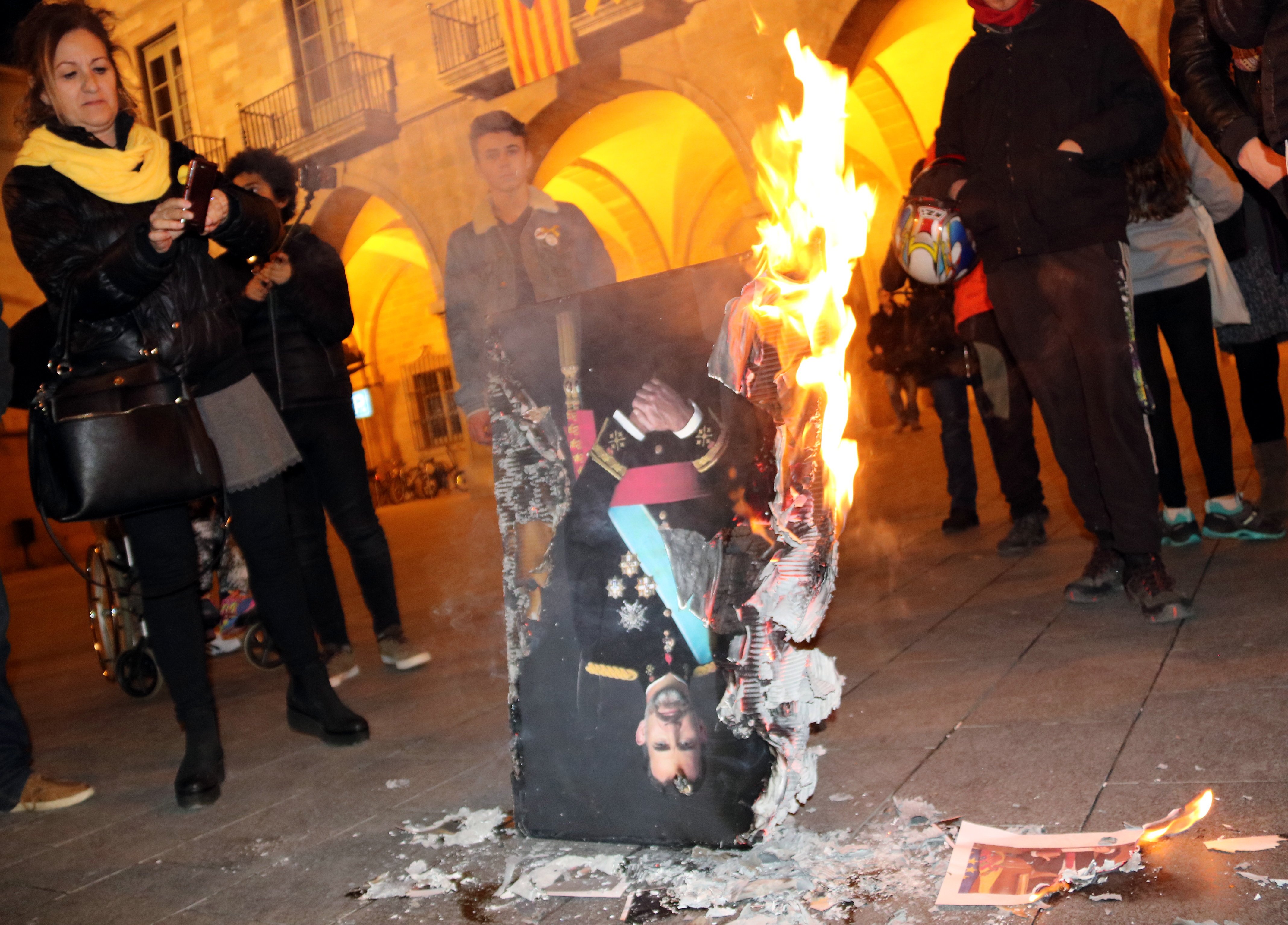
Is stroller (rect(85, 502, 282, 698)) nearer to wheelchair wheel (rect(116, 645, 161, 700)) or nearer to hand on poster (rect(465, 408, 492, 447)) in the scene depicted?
wheelchair wheel (rect(116, 645, 161, 700))

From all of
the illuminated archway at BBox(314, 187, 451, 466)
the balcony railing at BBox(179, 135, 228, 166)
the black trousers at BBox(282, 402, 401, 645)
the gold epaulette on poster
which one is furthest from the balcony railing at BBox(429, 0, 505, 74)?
the illuminated archway at BBox(314, 187, 451, 466)

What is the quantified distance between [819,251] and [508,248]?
1890 mm

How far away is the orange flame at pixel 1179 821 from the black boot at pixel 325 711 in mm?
2224

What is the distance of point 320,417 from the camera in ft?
12.9

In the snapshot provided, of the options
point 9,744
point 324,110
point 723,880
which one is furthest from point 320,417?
point 723,880

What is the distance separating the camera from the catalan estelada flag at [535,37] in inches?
298

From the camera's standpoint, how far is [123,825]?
2.72 metres

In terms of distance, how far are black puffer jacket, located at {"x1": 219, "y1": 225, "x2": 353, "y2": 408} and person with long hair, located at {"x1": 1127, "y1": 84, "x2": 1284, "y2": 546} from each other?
9.66 feet

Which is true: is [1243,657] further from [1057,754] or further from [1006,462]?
[1006,462]

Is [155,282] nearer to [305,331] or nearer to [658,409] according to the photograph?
[305,331]

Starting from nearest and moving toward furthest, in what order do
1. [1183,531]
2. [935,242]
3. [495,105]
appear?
[935,242] → [1183,531] → [495,105]

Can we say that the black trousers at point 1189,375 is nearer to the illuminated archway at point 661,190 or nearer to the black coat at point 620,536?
the black coat at point 620,536

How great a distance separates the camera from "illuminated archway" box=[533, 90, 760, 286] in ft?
48.1

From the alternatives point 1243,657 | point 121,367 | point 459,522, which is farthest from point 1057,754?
point 459,522
